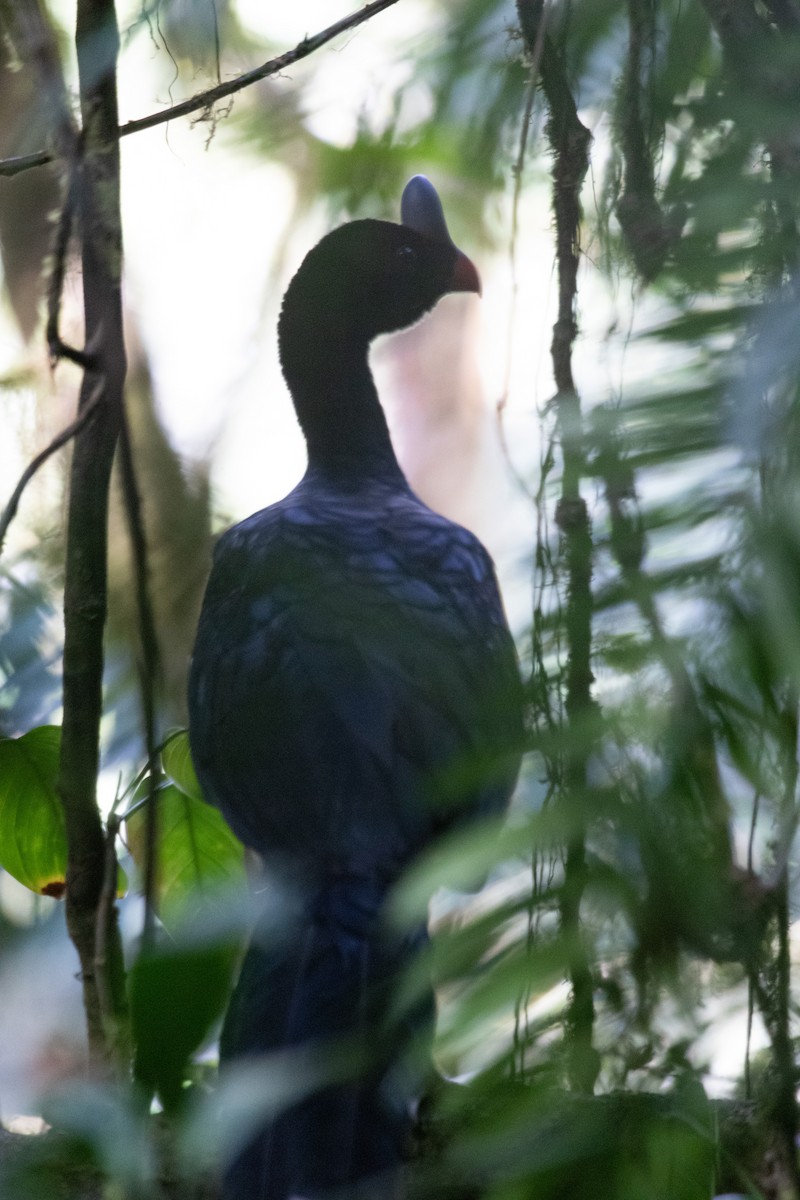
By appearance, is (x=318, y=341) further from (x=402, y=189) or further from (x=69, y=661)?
(x=69, y=661)

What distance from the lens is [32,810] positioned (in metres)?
1.13

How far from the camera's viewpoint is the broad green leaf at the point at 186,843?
115 cm

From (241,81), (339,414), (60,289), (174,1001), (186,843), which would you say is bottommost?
(174,1001)

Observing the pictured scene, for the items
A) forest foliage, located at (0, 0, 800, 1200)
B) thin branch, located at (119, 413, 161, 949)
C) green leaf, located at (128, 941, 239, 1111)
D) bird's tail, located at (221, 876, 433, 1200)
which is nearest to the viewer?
forest foliage, located at (0, 0, 800, 1200)

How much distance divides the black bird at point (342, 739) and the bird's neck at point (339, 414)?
64 mm

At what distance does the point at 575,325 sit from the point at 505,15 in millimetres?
214

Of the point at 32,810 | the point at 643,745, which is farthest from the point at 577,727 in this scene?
the point at 32,810

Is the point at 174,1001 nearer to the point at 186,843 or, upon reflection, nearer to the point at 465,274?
the point at 186,843

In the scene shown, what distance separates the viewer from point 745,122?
411 millimetres

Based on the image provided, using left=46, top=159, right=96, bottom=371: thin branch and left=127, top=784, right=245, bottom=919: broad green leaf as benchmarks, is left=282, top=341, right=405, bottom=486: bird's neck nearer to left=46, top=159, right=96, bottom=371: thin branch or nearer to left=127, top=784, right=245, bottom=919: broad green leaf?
left=127, top=784, right=245, bottom=919: broad green leaf

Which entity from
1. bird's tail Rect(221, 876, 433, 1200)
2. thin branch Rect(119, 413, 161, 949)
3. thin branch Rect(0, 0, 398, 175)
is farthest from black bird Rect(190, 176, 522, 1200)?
thin branch Rect(0, 0, 398, 175)

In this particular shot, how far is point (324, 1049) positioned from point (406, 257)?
1133mm

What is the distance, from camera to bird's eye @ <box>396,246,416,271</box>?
1513 millimetres

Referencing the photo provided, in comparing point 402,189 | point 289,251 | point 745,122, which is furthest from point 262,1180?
point 289,251
